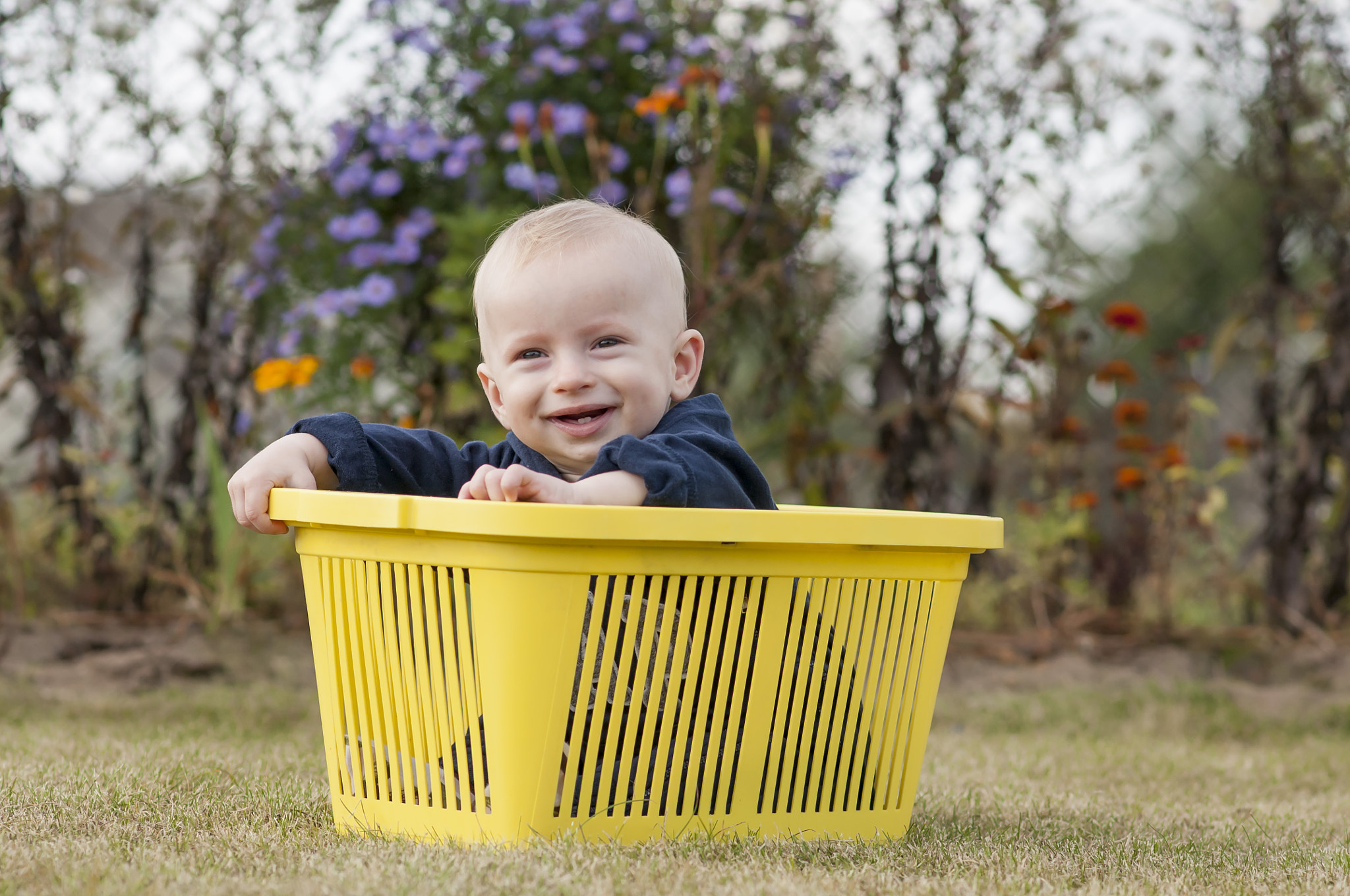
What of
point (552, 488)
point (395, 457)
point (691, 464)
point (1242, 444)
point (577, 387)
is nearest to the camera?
point (552, 488)

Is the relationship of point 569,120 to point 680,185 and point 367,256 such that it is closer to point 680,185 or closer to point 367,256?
point 680,185

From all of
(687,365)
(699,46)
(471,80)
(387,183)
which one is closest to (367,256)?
(387,183)

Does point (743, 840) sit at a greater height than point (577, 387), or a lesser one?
lesser

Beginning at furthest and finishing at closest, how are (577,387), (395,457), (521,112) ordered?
(521,112) < (395,457) < (577,387)

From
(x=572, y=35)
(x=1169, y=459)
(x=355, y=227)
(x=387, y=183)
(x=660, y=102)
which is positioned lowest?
(x=1169, y=459)

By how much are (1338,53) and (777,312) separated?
5.42 ft

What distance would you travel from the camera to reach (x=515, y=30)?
3.66 metres

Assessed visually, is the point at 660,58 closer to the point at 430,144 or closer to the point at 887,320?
the point at 430,144

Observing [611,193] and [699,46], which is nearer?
[611,193]

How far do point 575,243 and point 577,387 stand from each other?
0.60 feet

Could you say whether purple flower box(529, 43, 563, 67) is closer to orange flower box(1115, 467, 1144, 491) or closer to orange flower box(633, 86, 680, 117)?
orange flower box(633, 86, 680, 117)

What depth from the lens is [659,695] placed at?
141 cm

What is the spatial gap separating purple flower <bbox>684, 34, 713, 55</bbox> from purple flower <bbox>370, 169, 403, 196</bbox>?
0.91 metres

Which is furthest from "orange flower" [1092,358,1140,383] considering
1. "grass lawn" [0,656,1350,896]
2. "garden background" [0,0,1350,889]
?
"grass lawn" [0,656,1350,896]
